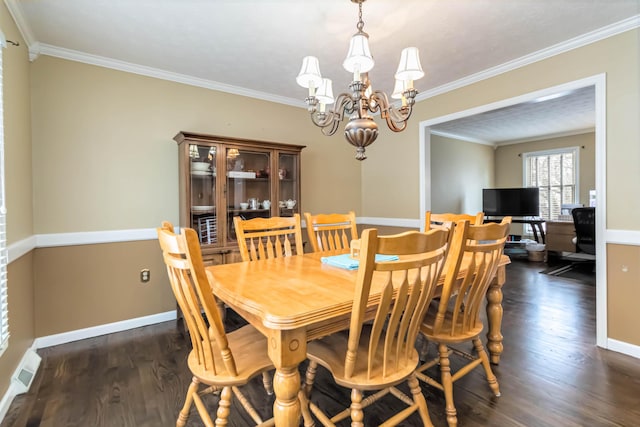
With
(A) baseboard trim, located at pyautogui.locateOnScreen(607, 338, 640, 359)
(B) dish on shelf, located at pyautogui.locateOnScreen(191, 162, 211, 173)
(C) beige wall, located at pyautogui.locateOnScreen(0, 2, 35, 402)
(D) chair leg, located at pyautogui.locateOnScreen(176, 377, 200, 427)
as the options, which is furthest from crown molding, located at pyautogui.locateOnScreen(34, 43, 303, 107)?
(A) baseboard trim, located at pyautogui.locateOnScreen(607, 338, 640, 359)

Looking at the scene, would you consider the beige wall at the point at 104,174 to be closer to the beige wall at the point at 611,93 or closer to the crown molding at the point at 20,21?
the crown molding at the point at 20,21

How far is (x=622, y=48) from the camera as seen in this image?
2.32m

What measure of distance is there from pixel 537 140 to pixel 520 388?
6220 millimetres

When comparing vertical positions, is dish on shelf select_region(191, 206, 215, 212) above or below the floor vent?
above

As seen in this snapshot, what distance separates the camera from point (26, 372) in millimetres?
2055

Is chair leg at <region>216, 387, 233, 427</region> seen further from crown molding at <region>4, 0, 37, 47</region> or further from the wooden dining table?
crown molding at <region>4, 0, 37, 47</region>

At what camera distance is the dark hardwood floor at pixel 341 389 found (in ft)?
5.52

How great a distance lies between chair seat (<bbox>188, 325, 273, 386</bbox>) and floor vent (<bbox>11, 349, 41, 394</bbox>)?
1.39 m

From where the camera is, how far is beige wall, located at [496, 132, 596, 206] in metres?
5.84

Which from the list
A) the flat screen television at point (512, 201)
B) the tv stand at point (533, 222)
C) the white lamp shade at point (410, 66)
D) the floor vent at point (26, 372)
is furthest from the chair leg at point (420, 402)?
the flat screen television at point (512, 201)

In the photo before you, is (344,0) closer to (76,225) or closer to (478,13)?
(478,13)

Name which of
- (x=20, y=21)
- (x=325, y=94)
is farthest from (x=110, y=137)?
(x=325, y=94)

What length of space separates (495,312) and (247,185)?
2.49 meters

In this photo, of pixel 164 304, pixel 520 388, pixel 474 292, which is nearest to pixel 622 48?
pixel 474 292
